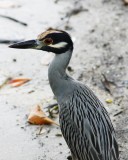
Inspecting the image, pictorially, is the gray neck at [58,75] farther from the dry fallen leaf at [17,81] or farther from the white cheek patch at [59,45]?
the dry fallen leaf at [17,81]

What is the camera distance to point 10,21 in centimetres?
688

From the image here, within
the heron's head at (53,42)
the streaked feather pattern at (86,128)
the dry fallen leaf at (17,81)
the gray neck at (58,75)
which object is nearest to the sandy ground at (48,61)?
the dry fallen leaf at (17,81)

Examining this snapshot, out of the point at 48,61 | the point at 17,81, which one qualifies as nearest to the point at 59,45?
the point at 17,81

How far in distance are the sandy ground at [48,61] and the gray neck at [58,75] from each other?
1.95ft

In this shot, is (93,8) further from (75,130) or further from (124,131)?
Answer: (75,130)

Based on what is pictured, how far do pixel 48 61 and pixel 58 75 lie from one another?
155cm

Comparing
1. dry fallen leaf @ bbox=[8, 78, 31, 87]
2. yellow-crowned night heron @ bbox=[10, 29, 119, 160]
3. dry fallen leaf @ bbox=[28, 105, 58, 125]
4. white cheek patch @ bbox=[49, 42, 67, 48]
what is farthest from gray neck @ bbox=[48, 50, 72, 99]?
dry fallen leaf @ bbox=[8, 78, 31, 87]

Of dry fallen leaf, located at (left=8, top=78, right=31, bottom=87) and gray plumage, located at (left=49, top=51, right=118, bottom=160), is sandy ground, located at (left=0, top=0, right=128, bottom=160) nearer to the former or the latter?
dry fallen leaf, located at (left=8, top=78, right=31, bottom=87)

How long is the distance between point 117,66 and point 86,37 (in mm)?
739

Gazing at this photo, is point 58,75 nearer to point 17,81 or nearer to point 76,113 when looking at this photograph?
point 76,113

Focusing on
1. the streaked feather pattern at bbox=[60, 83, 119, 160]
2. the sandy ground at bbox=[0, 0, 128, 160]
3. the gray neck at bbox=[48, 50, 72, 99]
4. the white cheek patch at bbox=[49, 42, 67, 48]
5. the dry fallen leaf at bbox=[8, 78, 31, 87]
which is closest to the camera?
the streaked feather pattern at bbox=[60, 83, 119, 160]

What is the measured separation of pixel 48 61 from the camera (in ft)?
20.2

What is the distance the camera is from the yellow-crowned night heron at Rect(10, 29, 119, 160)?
14.3ft

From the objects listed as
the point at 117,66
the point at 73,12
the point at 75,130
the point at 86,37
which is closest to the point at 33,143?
the point at 75,130
